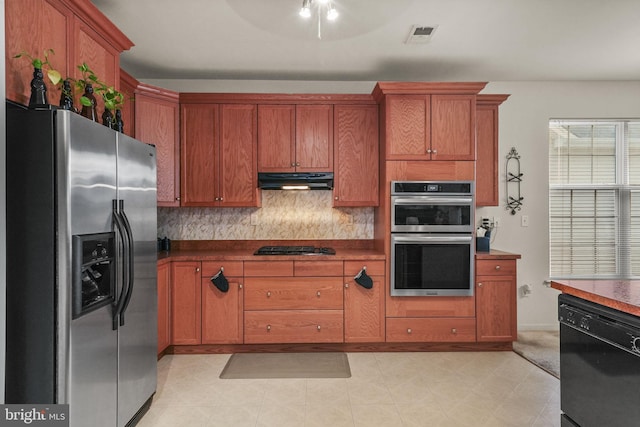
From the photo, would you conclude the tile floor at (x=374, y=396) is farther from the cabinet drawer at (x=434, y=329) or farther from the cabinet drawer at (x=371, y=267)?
the cabinet drawer at (x=371, y=267)

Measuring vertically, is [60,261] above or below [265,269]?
above

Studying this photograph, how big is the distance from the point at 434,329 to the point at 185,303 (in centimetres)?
221

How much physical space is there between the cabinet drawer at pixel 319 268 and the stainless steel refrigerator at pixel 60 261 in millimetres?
1688

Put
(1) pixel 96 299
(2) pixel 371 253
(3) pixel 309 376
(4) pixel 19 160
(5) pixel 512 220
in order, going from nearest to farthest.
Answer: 1. (4) pixel 19 160
2. (1) pixel 96 299
3. (3) pixel 309 376
4. (2) pixel 371 253
5. (5) pixel 512 220

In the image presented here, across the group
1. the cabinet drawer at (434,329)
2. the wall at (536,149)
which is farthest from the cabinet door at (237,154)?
the wall at (536,149)

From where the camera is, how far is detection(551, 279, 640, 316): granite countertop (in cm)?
147

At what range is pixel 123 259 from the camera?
1.89 meters

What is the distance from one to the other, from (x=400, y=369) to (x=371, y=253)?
1.02m

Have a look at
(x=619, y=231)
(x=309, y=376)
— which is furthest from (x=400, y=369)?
(x=619, y=231)

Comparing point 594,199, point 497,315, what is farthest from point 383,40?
point 594,199

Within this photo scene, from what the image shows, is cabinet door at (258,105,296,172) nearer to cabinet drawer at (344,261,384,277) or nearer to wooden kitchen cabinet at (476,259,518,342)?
cabinet drawer at (344,261,384,277)

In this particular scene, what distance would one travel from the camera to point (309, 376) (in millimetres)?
2840

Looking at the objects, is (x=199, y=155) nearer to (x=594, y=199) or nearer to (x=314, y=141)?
(x=314, y=141)

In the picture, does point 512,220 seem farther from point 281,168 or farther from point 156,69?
point 156,69
